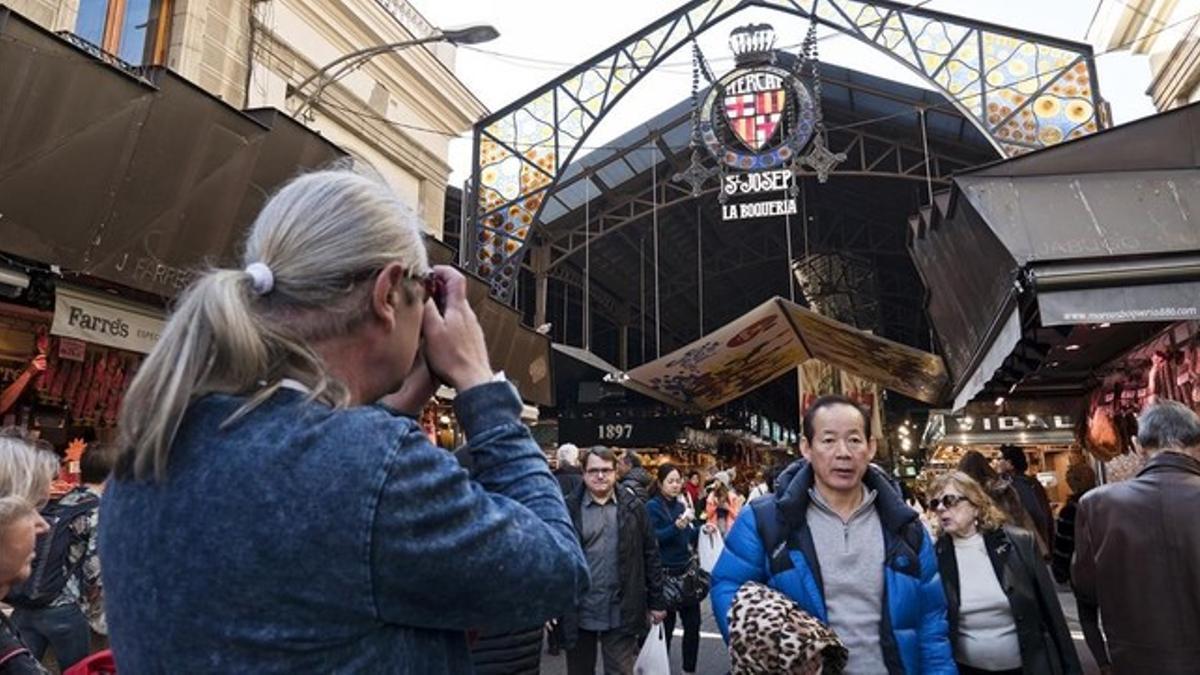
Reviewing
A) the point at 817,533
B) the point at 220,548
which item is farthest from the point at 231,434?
the point at 817,533

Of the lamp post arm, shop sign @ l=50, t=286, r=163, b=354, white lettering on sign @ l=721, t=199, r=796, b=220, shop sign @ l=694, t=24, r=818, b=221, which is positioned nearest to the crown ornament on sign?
shop sign @ l=694, t=24, r=818, b=221

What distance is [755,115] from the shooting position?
11070 mm

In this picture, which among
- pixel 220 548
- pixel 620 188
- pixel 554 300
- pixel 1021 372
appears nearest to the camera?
pixel 220 548

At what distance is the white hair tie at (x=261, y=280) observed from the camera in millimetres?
1102

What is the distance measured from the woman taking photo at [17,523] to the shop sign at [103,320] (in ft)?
10.9

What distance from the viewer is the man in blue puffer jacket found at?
2789 millimetres

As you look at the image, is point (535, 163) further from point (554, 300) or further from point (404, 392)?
point (404, 392)

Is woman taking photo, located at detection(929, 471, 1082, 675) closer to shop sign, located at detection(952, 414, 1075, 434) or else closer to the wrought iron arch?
the wrought iron arch

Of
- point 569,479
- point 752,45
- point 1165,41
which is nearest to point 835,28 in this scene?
point 752,45

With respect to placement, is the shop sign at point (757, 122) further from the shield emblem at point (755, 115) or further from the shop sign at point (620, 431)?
the shop sign at point (620, 431)

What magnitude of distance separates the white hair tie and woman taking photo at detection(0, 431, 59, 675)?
160cm

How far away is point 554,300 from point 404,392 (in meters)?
20.9

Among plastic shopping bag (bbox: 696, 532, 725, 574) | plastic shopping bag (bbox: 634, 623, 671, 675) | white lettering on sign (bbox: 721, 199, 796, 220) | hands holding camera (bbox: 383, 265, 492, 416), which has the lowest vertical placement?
plastic shopping bag (bbox: 634, 623, 671, 675)

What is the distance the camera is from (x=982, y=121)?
9.65m
